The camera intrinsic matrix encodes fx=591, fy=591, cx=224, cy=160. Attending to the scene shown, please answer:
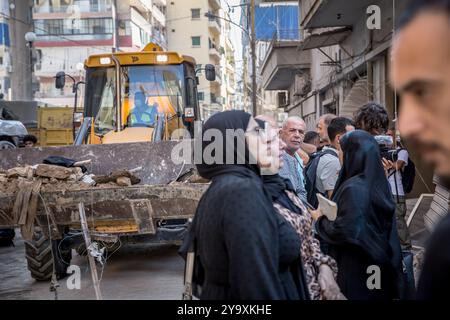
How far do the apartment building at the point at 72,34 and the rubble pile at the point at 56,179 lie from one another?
44.0 meters

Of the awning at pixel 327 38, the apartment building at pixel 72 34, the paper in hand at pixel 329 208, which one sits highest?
the apartment building at pixel 72 34

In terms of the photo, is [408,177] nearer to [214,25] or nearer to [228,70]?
[214,25]

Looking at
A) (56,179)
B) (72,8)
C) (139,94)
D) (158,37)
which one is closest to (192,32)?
(158,37)

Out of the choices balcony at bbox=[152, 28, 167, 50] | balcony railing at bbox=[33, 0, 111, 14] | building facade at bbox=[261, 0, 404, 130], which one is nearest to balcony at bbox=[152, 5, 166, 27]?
balcony at bbox=[152, 28, 167, 50]

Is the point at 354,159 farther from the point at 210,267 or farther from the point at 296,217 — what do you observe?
the point at 210,267

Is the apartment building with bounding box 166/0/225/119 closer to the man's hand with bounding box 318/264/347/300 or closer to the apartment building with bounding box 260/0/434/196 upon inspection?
the apartment building with bounding box 260/0/434/196

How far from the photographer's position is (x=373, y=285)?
3514 millimetres

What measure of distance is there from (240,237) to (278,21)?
23393 millimetres

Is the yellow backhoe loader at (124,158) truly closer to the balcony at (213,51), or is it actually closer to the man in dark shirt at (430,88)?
the man in dark shirt at (430,88)

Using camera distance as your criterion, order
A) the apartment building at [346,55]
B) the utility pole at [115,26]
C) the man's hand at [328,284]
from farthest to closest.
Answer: the utility pole at [115,26], the apartment building at [346,55], the man's hand at [328,284]

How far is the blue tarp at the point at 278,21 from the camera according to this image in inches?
930

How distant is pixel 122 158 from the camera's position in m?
7.30

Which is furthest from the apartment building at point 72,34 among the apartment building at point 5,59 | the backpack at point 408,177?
the backpack at point 408,177

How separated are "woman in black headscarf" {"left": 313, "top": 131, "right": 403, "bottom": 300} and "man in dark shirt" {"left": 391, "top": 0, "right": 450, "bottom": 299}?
7.59 feet
